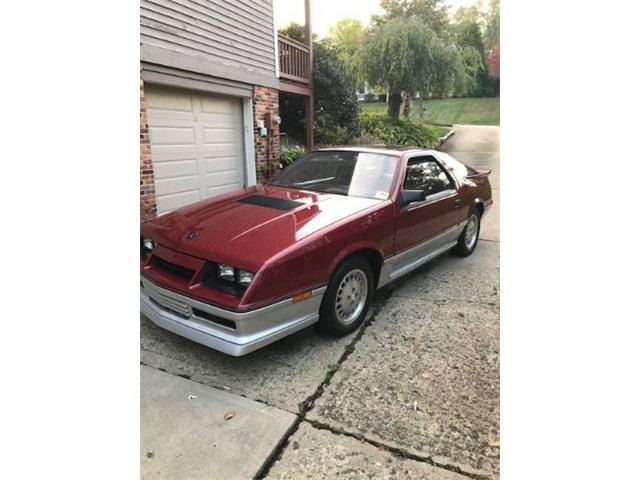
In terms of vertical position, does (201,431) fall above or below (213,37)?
below

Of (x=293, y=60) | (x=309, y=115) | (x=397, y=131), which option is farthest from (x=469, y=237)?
(x=397, y=131)

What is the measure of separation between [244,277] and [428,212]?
203cm

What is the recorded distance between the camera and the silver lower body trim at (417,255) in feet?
11.2

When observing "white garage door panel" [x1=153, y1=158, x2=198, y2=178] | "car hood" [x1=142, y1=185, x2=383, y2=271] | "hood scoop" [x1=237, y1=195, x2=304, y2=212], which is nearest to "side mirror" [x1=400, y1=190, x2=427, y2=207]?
"car hood" [x1=142, y1=185, x2=383, y2=271]

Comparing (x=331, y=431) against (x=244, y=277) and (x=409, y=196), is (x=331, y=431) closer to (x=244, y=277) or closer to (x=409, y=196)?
(x=244, y=277)

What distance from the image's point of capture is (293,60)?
351 inches

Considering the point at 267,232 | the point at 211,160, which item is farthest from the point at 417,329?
the point at 211,160

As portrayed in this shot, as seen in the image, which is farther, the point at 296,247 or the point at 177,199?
the point at 177,199

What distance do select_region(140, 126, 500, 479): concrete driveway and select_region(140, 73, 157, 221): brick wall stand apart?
2.21 m

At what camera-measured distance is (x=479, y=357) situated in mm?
2881

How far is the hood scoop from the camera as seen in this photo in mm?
3209

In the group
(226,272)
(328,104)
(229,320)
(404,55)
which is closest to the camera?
(229,320)

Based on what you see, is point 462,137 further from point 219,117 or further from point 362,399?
point 362,399

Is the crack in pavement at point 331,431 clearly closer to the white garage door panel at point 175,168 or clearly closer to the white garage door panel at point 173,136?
the white garage door panel at point 175,168
